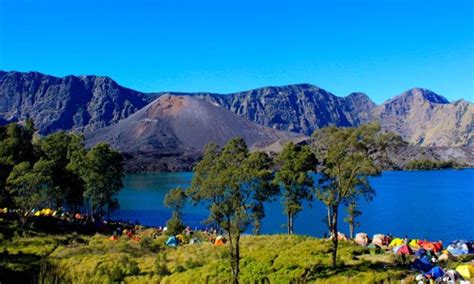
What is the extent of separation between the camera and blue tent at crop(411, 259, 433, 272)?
25127 millimetres

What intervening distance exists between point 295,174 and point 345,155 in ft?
52.6

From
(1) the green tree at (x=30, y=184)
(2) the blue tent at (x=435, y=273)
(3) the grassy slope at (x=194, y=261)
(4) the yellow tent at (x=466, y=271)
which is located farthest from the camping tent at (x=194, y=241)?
(4) the yellow tent at (x=466, y=271)

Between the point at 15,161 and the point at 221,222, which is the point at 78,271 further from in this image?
the point at 15,161

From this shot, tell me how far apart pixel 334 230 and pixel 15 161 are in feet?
123

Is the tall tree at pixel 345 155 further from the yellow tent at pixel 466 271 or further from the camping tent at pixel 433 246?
the camping tent at pixel 433 246

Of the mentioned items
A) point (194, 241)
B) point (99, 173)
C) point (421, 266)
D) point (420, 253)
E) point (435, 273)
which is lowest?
point (194, 241)

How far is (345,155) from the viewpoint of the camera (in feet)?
80.1

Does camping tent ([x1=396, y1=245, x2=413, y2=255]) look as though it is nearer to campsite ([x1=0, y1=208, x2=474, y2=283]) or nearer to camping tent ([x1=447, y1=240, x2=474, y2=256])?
campsite ([x1=0, y1=208, x2=474, y2=283])

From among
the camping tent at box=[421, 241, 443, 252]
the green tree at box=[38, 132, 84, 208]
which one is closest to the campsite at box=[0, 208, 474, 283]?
the camping tent at box=[421, 241, 443, 252]

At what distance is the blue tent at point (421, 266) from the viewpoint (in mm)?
25127

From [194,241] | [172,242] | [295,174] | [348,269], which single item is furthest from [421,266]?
[194,241]

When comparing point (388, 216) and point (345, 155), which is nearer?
point (345, 155)

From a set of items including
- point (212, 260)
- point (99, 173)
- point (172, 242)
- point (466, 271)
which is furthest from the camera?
point (99, 173)

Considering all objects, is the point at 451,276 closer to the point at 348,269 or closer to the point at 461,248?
the point at 348,269
